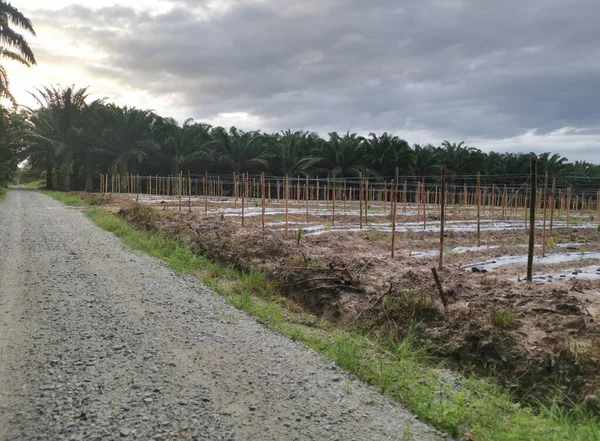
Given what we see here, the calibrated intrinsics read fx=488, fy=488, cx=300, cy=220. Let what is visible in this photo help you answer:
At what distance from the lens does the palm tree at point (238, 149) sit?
116 feet

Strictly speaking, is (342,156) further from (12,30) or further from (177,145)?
(12,30)

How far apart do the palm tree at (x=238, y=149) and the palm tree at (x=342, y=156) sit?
4.28 m

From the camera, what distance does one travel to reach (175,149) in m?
36.3

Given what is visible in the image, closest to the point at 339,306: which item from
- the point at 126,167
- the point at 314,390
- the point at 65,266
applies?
the point at 314,390

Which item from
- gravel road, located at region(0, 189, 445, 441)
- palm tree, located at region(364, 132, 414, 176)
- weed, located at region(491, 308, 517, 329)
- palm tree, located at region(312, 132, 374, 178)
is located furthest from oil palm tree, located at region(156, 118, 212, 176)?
weed, located at region(491, 308, 517, 329)

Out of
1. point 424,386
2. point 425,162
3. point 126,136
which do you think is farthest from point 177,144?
point 424,386

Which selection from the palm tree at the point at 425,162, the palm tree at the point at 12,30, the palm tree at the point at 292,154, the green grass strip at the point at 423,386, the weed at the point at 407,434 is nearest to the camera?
the weed at the point at 407,434

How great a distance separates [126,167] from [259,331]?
109 feet

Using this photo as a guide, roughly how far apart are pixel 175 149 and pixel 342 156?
12426 millimetres

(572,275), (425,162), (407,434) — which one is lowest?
(407,434)

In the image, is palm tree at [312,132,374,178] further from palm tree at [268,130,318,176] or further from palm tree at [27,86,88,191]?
palm tree at [27,86,88,191]

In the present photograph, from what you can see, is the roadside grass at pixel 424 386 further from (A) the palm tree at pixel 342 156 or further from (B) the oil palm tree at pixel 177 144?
(B) the oil palm tree at pixel 177 144

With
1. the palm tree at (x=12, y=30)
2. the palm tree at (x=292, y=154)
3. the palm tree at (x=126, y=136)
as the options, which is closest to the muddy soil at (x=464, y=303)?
the palm tree at (x=12, y=30)

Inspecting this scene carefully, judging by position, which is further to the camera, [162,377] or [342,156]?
[342,156]
